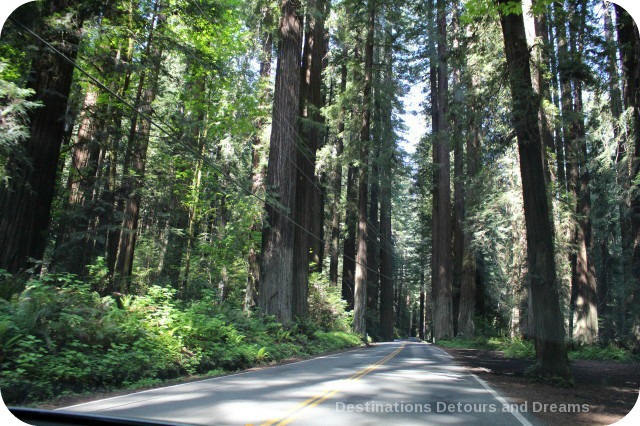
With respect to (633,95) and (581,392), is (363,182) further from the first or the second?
(581,392)

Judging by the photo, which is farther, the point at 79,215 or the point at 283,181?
the point at 283,181

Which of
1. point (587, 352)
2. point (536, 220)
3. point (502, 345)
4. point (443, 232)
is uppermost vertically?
point (443, 232)

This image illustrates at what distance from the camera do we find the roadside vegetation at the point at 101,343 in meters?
6.18

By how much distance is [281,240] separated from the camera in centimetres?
1597

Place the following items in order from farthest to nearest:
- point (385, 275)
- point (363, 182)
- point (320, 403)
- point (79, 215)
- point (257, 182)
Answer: point (385, 275) → point (363, 182) → point (257, 182) → point (79, 215) → point (320, 403)

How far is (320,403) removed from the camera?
5977 millimetres

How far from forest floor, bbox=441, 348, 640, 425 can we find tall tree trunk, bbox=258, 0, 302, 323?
7394 mm

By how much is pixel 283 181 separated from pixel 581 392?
11631 millimetres

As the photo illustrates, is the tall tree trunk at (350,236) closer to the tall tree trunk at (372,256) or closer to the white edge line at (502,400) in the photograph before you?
the tall tree trunk at (372,256)

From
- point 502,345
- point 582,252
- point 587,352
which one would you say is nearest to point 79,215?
point 587,352

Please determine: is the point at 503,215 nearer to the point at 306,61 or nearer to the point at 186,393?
the point at 306,61

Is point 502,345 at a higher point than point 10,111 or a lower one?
lower

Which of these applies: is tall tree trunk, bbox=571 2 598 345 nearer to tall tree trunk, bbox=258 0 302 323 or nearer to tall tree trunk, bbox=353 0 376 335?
tall tree trunk, bbox=353 0 376 335

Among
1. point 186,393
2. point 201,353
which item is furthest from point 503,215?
point 186,393
